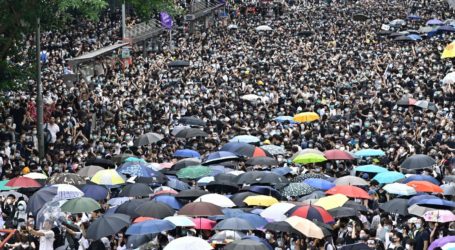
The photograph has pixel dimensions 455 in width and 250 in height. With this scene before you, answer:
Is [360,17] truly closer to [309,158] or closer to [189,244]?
[309,158]

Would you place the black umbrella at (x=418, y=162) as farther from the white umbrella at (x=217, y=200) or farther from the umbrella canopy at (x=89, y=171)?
the umbrella canopy at (x=89, y=171)

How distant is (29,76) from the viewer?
30.0m

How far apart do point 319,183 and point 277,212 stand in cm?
267

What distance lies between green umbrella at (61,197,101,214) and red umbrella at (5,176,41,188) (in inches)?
109

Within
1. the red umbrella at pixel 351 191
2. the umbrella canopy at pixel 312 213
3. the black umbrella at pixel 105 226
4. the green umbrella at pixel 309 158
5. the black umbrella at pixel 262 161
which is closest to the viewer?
the black umbrella at pixel 105 226

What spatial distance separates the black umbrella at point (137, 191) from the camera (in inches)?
764

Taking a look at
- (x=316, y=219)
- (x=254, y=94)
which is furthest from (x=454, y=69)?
(x=316, y=219)

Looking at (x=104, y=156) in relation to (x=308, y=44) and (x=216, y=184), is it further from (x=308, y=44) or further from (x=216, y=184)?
(x=308, y=44)

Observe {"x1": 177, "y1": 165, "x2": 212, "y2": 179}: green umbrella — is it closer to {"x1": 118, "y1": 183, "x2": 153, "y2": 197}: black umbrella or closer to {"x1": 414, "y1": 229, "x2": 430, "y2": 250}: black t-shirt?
{"x1": 118, "y1": 183, "x2": 153, "y2": 197}: black umbrella

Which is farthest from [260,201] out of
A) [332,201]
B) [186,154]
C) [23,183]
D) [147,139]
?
[147,139]

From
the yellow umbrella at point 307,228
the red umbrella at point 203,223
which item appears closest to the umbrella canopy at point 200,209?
the red umbrella at point 203,223

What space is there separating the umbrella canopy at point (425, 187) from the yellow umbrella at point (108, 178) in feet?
17.8

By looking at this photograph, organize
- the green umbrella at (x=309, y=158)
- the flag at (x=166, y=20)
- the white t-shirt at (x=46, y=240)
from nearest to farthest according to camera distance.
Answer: the white t-shirt at (x=46, y=240) < the green umbrella at (x=309, y=158) < the flag at (x=166, y=20)

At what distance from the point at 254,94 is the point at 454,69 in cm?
659
